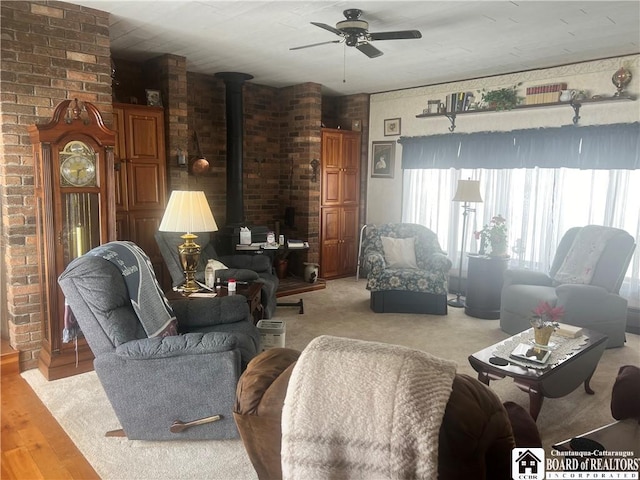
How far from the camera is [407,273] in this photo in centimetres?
523

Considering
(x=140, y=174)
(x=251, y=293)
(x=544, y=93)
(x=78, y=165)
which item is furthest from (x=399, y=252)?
(x=78, y=165)

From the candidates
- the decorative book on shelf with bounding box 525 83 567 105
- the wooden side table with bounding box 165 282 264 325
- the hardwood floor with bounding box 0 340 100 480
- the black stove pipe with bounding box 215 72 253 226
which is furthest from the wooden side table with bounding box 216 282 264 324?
the decorative book on shelf with bounding box 525 83 567 105

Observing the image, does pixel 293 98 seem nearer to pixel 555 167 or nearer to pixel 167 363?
pixel 555 167

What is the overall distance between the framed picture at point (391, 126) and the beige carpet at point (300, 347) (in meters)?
2.53

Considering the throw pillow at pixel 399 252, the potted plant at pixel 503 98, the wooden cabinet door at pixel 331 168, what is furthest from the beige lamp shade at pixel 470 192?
the wooden cabinet door at pixel 331 168

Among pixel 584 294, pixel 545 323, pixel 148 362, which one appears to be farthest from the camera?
pixel 584 294

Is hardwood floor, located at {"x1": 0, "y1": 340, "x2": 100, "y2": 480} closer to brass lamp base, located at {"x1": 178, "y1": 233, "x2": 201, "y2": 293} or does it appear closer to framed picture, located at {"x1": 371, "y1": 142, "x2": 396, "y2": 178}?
brass lamp base, located at {"x1": 178, "y1": 233, "x2": 201, "y2": 293}

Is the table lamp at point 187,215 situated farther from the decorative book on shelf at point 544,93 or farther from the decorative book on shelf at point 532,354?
the decorative book on shelf at point 544,93

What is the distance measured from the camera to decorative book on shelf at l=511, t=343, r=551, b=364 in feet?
9.45

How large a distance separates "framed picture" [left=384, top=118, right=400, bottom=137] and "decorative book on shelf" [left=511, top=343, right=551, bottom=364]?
166 inches

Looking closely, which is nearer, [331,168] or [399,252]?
[399,252]

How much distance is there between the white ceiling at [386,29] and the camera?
3.44 meters

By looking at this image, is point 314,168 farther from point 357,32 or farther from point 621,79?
point 621,79

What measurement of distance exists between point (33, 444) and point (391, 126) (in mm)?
5488
